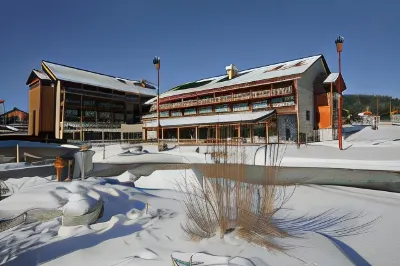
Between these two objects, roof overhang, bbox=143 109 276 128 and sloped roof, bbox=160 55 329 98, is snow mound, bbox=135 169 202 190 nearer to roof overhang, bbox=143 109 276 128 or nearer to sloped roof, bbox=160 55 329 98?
roof overhang, bbox=143 109 276 128

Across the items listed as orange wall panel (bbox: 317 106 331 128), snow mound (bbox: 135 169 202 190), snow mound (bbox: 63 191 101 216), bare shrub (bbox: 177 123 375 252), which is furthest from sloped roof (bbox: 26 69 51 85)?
bare shrub (bbox: 177 123 375 252)

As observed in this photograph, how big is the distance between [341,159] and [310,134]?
10529 millimetres

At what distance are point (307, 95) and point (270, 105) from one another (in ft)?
14.2

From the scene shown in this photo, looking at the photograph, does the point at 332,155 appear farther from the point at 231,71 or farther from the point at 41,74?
the point at 41,74

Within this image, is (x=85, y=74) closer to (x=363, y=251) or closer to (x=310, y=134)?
(x=310, y=134)

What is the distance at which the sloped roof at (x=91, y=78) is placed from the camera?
37.9m

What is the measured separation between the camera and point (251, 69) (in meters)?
38.3

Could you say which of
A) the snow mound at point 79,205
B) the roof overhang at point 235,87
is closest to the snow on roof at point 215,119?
the roof overhang at point 235,87

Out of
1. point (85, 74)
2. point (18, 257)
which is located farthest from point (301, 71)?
point (85, 74)

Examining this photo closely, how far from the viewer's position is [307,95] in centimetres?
2888

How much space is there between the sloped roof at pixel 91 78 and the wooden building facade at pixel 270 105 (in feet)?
41.8

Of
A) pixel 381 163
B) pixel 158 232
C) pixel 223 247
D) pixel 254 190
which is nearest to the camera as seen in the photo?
pixel 223 247

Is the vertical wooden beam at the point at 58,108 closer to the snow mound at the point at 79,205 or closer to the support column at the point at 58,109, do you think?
the support column at the point at 58,109

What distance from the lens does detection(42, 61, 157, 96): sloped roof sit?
37.9 metres
